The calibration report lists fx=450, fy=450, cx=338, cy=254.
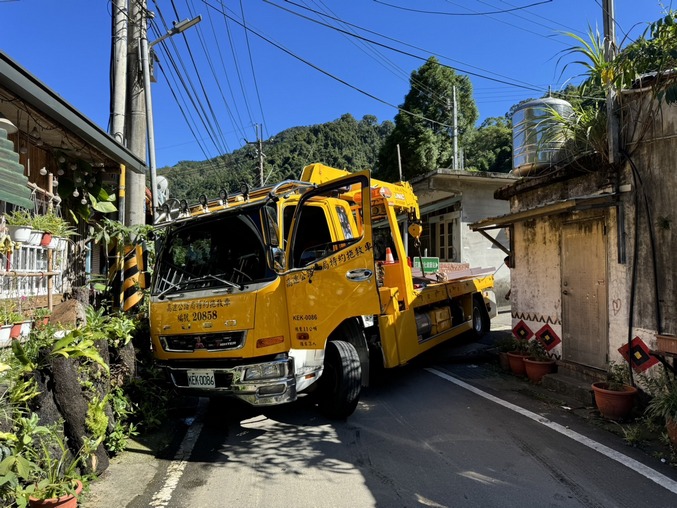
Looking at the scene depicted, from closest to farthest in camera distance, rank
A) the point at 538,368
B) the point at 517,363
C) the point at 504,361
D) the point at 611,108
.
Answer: the point at 611,108
the point at 538,368
the point at 517,363
the point at 504,361

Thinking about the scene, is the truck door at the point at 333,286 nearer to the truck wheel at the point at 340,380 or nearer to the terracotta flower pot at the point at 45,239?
the truck wheel at the point at 340,380

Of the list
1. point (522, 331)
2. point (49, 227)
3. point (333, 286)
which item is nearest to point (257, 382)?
point (333, 286)

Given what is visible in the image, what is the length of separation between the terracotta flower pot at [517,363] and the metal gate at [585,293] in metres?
0.60

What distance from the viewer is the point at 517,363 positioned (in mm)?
6836

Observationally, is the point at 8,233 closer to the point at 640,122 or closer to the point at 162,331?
the point at 162,331

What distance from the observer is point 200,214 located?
5188 millimetres

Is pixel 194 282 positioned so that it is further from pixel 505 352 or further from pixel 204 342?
pixel 505 352

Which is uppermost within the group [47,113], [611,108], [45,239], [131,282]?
[611,108]

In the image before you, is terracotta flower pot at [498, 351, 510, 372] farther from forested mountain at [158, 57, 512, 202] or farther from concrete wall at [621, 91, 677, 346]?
forested mountain at [158, 57, 512, 202]

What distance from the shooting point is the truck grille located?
448 centimetres

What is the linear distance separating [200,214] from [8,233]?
1825 millimetres

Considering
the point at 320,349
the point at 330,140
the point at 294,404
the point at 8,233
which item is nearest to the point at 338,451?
the point at 320,349

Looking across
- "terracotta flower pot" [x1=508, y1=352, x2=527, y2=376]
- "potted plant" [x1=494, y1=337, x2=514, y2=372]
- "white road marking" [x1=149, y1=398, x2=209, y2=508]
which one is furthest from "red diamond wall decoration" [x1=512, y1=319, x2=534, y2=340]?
"white road marking" [x1=149, y1=398, x2=209, y2=508]

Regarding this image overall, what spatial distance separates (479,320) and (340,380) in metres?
5.57
